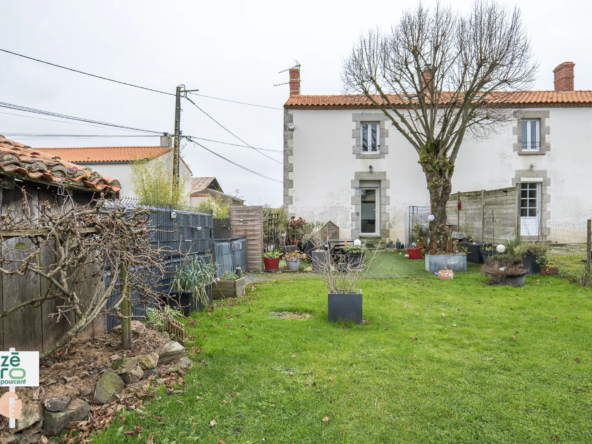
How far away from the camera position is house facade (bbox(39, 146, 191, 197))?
20.6m

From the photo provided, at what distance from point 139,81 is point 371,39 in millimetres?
8678

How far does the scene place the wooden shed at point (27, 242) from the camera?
2.92 metres

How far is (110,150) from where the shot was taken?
2230 centimetres

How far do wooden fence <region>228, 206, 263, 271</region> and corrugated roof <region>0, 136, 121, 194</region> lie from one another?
5.69 meters

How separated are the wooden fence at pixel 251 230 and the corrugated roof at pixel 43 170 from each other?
18.7 ft

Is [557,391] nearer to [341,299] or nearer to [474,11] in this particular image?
[341,299]

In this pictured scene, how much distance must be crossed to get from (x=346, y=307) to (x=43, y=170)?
12.9 ft

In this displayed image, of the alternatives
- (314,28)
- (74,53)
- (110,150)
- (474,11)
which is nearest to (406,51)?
(474,11)

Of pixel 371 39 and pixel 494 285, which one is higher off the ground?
pixel 371 39

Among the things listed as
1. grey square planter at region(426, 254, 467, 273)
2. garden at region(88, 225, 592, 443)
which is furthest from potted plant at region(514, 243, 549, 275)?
garden at region(88, 225, 592, 443)

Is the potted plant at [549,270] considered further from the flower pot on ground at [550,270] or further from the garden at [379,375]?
the garden at [379,375]

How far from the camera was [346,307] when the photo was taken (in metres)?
5.05

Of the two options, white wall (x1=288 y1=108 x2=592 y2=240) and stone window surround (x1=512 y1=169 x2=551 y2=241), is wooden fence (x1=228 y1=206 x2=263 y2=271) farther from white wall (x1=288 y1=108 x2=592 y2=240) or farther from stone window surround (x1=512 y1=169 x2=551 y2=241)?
stone window surround (x1=512 y1=169 x2=551 y2=241)

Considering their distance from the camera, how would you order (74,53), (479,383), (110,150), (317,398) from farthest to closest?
(110,150)
(74,53)
(479,383)
(317,398)
